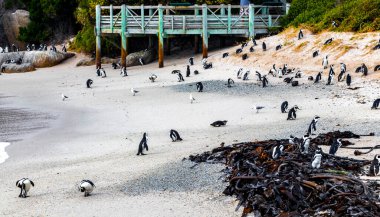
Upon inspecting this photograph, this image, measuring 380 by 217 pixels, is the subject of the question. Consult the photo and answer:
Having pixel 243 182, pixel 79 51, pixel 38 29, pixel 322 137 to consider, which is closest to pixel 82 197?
pixel 243 182

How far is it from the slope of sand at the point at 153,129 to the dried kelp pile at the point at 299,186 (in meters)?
0.41

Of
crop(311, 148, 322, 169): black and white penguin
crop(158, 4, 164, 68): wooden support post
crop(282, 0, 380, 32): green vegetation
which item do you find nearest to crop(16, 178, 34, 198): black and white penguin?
crop(311, 148, 322, 169): black and white penguin

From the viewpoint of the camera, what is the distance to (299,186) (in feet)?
32.8

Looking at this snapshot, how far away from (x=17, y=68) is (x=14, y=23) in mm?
11493

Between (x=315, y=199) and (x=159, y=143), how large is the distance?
7.68m

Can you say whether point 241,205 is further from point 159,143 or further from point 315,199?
point 159,143

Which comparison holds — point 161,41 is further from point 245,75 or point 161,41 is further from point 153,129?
→ point 153,129

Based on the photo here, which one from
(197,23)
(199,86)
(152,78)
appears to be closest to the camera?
(199,86)

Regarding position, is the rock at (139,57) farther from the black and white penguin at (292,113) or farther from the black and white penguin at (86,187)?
the black and white penguin at (86,187)

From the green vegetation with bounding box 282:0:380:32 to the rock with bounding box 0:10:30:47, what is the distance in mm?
23650

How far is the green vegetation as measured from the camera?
1120 inches

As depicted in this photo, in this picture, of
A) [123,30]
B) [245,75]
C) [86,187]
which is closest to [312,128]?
[86,187]

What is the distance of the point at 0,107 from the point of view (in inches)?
1052

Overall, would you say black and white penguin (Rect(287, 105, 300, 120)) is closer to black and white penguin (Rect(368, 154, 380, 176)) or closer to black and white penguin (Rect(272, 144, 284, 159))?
black and white penguin (Rect(272, 144, 284, 159))
